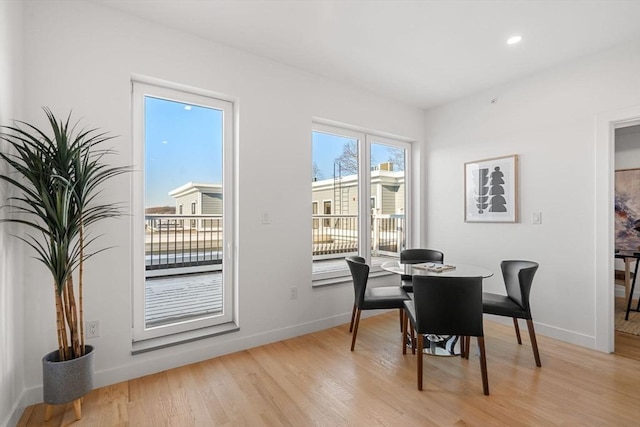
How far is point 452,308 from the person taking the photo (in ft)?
7.20

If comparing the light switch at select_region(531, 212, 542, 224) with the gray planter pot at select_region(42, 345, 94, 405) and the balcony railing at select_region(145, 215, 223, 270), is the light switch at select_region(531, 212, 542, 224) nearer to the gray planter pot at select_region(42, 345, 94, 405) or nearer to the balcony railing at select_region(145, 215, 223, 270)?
the balcony railing at select_region(145, 215, 223, 270)

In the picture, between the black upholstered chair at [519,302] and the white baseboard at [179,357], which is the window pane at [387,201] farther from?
the black upholstered chair at [519,302]

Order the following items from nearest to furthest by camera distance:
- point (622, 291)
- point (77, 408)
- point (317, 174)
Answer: point (77, 408), point (317, 174), point (622, 291)

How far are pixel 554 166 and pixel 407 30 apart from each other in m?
2.13

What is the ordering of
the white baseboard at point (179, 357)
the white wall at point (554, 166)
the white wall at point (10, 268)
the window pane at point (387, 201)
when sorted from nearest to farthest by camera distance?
the white wall at point (10, 268) < the white baseboard at point (179, 357) < the white wall at point (554, 166) < the window pane at point (387, 201)

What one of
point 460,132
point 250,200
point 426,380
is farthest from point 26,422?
point 460,132

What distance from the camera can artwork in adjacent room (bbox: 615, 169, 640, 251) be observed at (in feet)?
14.3

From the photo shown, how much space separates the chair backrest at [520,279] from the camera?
8.52 ft

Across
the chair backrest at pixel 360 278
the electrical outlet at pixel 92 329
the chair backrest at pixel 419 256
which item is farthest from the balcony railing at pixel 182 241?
the chair backrest at pixel 419 256

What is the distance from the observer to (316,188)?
141 inches

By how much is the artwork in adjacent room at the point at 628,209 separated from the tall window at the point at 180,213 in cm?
555

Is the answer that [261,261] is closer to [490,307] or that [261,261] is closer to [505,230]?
[490,307]

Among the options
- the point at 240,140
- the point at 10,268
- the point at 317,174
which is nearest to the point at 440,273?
the point at 317,174

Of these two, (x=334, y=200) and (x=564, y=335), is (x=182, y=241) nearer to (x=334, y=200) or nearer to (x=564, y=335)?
(x=334, y=200)
